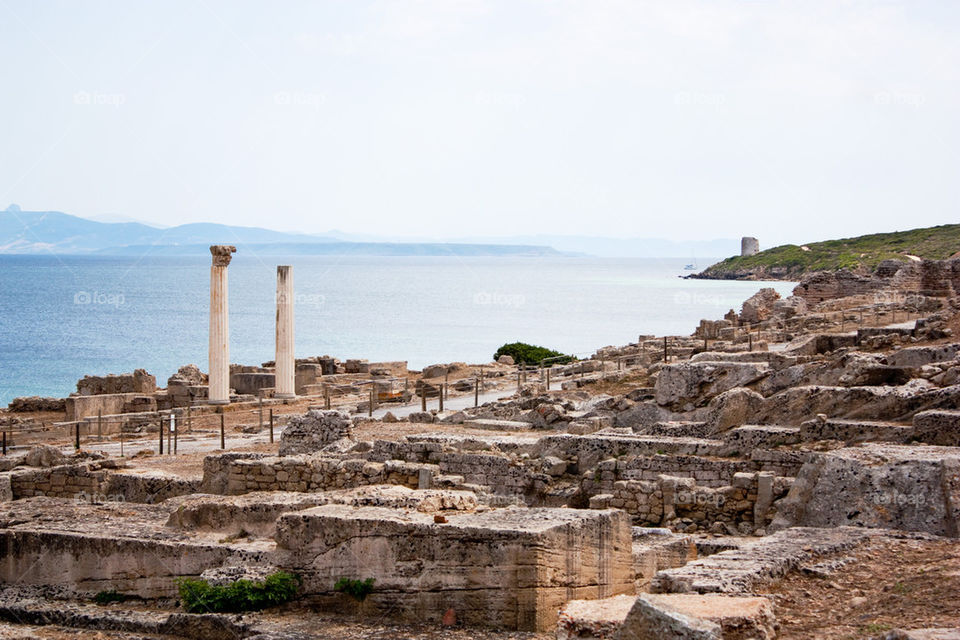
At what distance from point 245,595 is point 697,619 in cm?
406

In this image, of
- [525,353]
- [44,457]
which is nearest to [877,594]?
[44,457]

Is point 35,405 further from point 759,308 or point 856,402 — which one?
point 856,402

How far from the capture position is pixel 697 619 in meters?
5.88

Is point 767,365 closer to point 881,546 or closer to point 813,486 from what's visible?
point 813,486

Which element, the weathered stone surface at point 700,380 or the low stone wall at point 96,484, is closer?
the low stone wall at point 96,484

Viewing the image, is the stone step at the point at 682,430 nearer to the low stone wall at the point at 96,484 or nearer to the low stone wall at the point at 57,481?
the low stone wall at the point at 96,484

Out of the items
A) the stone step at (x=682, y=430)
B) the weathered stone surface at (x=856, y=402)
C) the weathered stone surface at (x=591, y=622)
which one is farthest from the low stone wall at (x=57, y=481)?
the weathered stone surface at (x=591, y=622)

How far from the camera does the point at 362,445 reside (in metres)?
13.5

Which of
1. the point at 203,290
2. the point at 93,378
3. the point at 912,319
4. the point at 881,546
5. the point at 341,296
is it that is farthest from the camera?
the point at 203,290

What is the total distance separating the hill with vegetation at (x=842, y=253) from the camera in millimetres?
73000

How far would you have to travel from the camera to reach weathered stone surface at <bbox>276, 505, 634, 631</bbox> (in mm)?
8008

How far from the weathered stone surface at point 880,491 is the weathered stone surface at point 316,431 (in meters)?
6.37

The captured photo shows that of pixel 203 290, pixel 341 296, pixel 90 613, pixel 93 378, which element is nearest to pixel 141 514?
pixel 90 613

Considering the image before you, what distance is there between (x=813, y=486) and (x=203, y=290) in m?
165
